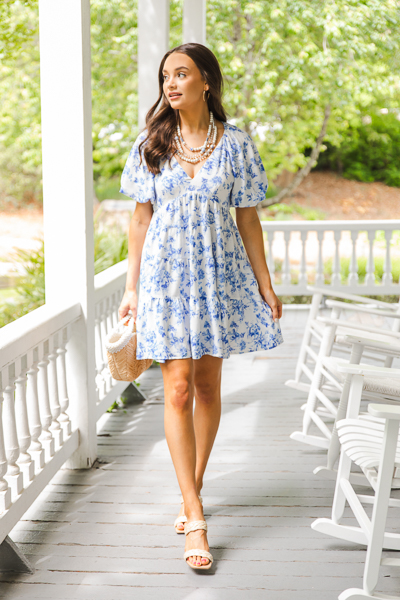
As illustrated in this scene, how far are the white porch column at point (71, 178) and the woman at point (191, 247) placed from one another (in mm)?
520

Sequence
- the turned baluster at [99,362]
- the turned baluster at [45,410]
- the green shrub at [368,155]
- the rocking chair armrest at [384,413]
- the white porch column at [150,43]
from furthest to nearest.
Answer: the green shrub at [368,155] < the white porch column at [150,43] < the turned baluster at [99,362] < the turned baluster at [45,410] < the rocking chair armrest at [384,413]

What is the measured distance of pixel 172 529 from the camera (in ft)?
7.16

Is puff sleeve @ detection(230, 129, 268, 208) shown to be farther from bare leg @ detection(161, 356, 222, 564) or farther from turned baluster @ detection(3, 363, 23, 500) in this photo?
turned baluster @ detection(3, 363, 23, 500)

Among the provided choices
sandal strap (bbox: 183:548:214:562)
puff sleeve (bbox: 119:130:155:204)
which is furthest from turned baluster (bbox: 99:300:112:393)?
sandal strap (bbox: 183:548:214:562)

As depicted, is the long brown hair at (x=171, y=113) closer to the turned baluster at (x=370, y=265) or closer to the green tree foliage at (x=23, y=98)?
the turned baluster at (x=370, y=265)

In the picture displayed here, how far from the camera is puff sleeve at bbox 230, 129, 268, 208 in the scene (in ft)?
6.63

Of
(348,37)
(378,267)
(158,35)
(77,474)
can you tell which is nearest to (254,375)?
(77,474)

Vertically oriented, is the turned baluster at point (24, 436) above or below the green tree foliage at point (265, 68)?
below

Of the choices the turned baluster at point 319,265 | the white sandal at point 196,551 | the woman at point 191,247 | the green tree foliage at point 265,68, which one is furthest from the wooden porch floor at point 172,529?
the green tree foliage at point 265,68

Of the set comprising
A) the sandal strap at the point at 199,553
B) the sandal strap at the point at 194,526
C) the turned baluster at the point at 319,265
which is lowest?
the sandal strap at the point at 199,553

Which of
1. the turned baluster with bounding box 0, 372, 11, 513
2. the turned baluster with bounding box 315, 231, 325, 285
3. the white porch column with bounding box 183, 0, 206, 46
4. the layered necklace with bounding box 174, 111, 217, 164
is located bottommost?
the turned baluster with bounding box 0, 372, 11, 513

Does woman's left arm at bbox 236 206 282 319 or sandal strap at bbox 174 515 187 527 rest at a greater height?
woman's left arm at bbox 236 206 282 319

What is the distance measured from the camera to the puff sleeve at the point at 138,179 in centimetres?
203

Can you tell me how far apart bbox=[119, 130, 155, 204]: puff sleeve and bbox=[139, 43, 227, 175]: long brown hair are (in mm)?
33
